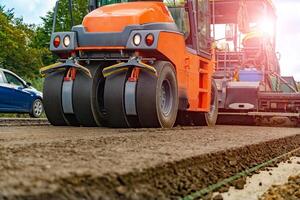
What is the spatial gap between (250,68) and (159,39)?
7217 mm

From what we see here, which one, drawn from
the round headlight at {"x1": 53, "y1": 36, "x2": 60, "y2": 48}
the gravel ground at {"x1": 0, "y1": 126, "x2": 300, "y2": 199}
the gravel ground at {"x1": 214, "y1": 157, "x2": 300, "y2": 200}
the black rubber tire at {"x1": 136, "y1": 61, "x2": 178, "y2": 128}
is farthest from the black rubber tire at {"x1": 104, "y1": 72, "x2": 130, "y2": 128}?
the gravel ground at {"x1": 0, "y1": 126, "x2": 300, "y2": 199}

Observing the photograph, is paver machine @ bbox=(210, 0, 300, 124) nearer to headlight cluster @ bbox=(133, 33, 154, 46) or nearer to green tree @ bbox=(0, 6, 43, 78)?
headlight cluster @ bbox=(133, 33, 154, 46)

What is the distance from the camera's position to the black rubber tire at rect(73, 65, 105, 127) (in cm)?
753

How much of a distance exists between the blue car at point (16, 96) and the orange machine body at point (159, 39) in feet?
20.3

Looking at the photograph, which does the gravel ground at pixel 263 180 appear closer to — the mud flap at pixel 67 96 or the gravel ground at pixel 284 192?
the gravel ground at pixel 284 192

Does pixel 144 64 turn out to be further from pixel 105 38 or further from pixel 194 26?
pixel 194 26

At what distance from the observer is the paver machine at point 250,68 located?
500 inches

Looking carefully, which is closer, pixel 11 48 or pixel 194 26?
pixel 194 26

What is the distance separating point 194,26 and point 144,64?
1.98m

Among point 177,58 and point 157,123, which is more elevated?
point 177,58

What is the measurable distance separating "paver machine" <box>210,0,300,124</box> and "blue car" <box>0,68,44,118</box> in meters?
4.82

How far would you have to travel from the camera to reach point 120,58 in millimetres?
7504

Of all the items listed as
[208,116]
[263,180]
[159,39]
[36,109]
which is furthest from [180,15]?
[36,109]

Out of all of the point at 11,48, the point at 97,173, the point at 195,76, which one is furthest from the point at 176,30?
the point at 11,48
